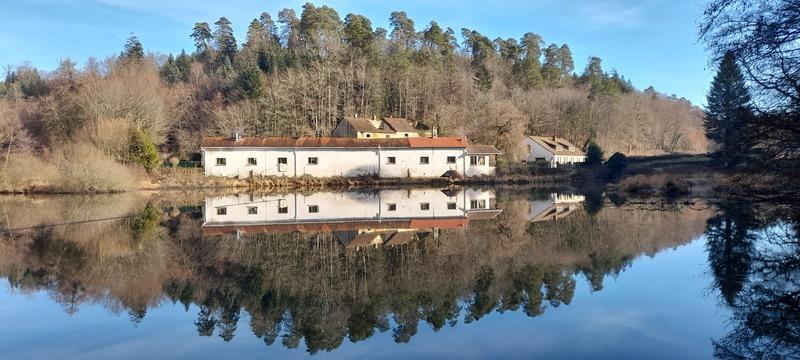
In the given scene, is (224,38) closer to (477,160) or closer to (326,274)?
(477,160)

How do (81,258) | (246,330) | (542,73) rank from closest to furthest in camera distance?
(246,330), (81,258), (542,73)

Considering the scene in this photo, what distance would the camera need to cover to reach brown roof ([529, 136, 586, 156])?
5709 centimetres

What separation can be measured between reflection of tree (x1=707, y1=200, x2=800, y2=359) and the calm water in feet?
0.10

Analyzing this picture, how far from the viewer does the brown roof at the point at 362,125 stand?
52.1 m

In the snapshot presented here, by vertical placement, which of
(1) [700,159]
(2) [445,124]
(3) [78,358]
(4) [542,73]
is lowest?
(3) [78,358]

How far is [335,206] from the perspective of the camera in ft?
73.8

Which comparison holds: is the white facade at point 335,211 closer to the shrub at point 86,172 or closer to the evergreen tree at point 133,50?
the shrub at point 86,172

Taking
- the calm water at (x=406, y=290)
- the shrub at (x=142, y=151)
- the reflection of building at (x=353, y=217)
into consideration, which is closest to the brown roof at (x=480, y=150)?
the reflection of building at (x=353, y=217)

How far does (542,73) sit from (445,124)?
33987mm

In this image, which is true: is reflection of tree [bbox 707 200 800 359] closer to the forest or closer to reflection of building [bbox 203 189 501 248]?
reflection of building [bbox 203 189 501 248]

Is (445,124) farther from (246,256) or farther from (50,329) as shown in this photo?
(50,329)

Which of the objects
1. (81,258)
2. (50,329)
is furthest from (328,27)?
(50,329)

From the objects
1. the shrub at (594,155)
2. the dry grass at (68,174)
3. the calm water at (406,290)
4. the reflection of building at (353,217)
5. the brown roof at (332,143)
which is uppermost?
the brown roof at (332,143)

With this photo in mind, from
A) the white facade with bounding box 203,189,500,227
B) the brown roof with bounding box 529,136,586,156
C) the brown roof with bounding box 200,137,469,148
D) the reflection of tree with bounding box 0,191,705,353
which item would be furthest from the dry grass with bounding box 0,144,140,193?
the brown roof with bounding box 529,136,586,156
